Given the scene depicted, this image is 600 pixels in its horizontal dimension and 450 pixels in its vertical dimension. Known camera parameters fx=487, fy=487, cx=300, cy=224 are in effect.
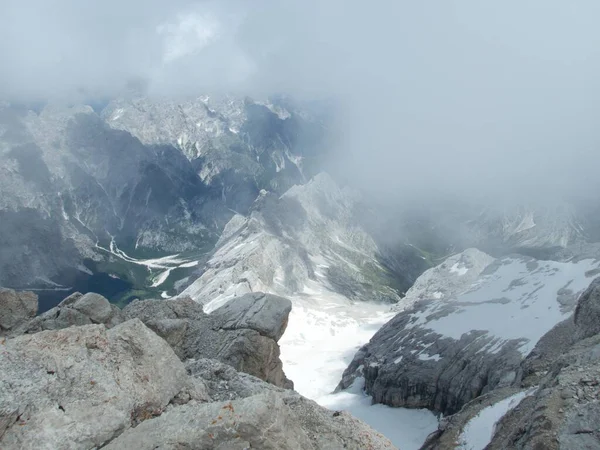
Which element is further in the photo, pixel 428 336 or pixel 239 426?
pixel 428 336

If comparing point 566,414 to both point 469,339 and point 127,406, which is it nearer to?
point 127,406

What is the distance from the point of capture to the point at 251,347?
36.2m

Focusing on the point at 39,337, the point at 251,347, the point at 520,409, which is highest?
the point at 39,337

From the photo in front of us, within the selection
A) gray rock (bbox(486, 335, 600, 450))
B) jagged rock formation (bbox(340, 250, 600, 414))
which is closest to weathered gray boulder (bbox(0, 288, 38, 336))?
gray rock (bbox(486, 335, 600, 450))

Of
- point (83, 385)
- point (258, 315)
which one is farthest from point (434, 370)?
point (83, 385)

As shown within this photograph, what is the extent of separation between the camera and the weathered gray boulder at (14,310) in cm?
3556

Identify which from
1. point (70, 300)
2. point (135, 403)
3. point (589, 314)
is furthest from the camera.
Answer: point (589, 314)

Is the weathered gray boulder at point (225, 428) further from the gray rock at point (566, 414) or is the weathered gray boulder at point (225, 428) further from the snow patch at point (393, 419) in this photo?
the snow patch at point (393, 419)

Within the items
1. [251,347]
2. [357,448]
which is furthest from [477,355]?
[357,448]

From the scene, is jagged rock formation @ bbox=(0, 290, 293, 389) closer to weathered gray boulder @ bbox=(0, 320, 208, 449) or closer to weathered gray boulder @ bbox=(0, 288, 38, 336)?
weathered gray boulder @ bbox=(0, 288, 38, 336)

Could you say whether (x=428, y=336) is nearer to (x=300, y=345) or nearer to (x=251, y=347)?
(x=251, y=347)

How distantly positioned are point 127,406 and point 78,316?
22.3 m

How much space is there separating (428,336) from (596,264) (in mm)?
40312

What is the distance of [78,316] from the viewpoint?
3522 cm
